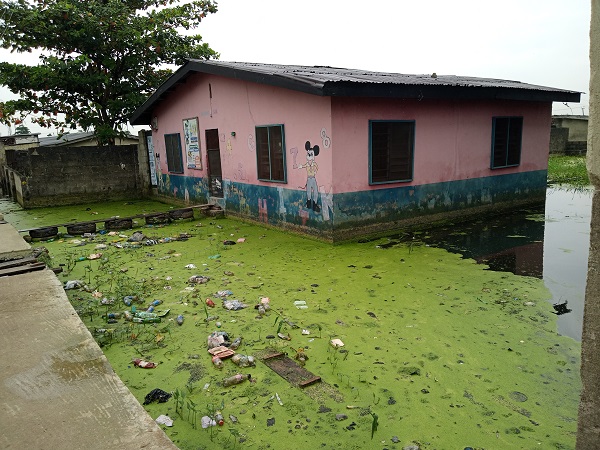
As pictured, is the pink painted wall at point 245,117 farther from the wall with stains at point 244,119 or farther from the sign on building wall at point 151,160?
the sign on building wall at point 151,160

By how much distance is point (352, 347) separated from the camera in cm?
358

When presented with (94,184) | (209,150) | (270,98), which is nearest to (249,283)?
(270,98)

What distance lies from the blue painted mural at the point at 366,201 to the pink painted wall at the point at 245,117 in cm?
27

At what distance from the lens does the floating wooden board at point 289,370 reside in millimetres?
3072

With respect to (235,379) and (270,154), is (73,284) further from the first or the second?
(270,154)

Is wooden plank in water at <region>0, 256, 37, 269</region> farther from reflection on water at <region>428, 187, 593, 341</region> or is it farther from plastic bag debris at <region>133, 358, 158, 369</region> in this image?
reflection on water at <region>428, 187, 593, 341</region>

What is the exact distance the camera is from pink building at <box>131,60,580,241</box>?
23.0ft

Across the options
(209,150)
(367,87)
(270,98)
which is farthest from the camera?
(209,150)

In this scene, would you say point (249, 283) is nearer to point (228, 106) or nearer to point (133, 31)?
point (228, 106)

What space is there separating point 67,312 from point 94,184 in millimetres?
10865

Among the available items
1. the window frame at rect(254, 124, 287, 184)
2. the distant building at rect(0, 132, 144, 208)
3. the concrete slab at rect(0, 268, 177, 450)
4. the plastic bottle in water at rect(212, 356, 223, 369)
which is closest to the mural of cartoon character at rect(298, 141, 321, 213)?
the window frame at rect(254, 124, 287, 184)

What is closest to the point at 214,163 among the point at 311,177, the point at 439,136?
the point at 311,177

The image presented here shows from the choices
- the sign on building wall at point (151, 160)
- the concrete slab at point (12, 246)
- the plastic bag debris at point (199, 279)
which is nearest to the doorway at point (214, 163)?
the sign on building wall at point (151, 160)

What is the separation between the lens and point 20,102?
1216 cm
